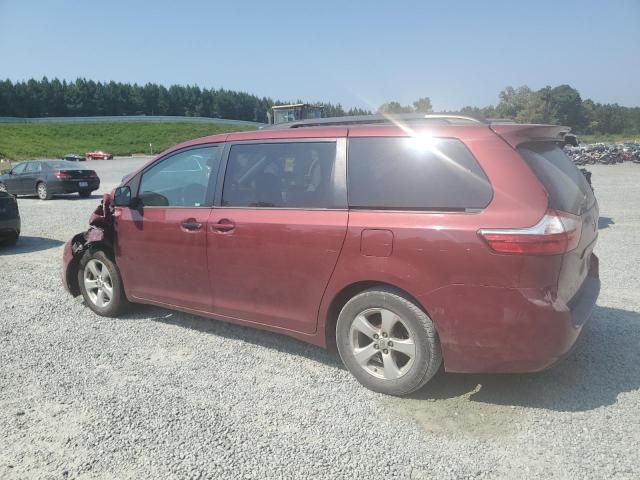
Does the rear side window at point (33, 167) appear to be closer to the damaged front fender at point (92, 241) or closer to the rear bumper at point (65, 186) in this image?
the rear bumper at point (65, 186)

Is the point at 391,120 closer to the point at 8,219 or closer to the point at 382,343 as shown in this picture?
the point at 382,343

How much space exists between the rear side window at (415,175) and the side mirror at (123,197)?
91.1 inches

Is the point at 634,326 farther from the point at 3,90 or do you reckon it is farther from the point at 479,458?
the point at 3,90

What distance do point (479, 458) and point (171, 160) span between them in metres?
3.40

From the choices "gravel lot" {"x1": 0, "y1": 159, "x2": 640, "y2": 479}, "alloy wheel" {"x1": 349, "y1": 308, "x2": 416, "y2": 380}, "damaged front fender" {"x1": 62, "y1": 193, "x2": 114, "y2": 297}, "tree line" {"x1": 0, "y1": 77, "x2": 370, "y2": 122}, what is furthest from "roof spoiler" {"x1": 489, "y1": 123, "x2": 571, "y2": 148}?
"tree line" {"x1": 0, "y1": 77, "x2": 370, "y2": 122}

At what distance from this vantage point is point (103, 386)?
342 cm

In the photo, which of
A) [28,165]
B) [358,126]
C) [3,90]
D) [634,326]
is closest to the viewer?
[358,126]

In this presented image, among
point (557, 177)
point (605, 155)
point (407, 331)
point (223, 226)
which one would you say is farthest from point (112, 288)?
point (605, 155)

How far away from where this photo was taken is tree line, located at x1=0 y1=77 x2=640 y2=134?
195 ft

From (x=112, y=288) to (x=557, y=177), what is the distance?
402 cm

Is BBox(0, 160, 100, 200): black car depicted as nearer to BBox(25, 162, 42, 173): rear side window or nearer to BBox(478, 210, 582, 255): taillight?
BBox(25, 162, 42, 173): rear side window

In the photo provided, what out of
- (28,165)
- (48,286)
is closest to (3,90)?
(28,165)

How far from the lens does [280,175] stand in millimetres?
A: 3625

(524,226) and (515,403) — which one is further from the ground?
(524,226)
